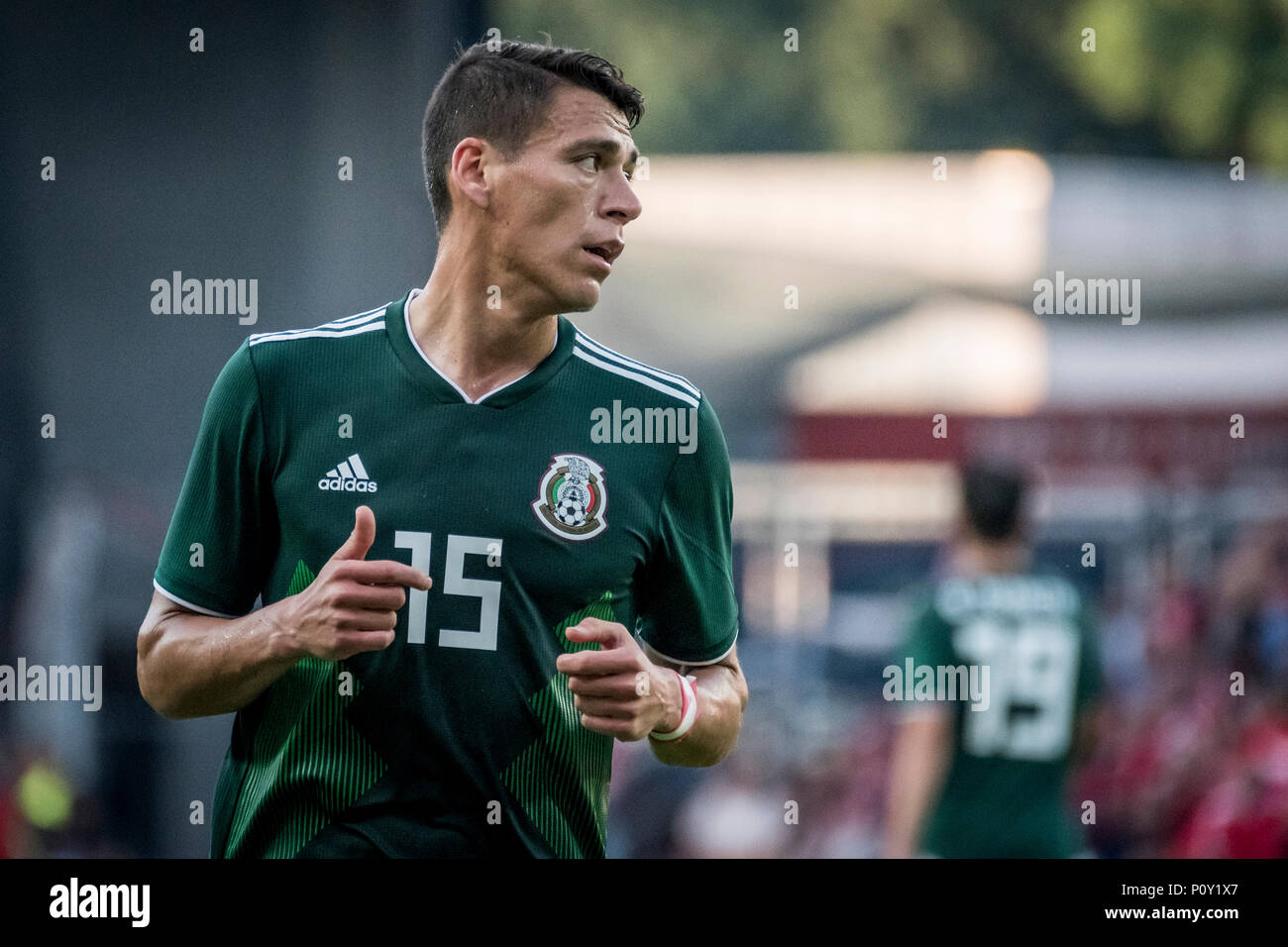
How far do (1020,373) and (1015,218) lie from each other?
50.6 inches

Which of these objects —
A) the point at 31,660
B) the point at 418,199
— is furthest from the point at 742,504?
the point at 418,199

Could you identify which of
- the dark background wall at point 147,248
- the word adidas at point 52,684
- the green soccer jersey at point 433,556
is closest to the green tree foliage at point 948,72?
the dark background wall at point 147,248

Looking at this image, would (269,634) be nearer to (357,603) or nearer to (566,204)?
(357,603)

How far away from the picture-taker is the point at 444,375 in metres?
3.09

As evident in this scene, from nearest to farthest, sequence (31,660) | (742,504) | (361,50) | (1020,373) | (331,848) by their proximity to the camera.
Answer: (331,848)
(361,50)
(31,660)
(742,504)
(1020,373)

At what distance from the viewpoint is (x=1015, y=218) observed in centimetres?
1231

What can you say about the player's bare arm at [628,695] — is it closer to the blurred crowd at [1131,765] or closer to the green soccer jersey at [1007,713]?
the green soccer jersey at [1007,713]

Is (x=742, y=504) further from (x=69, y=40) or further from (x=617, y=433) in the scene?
(x=617, y=433)

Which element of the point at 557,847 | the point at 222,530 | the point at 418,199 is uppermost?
the point at 418,199

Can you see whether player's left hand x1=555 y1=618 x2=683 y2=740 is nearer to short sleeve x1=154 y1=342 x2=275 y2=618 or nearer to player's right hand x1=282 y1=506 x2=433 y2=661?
player's right hand x1=282 y1=506 x2=433 y2=661

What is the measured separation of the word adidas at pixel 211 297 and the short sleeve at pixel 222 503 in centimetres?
262

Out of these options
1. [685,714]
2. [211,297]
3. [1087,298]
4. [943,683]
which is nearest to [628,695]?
[685,714]

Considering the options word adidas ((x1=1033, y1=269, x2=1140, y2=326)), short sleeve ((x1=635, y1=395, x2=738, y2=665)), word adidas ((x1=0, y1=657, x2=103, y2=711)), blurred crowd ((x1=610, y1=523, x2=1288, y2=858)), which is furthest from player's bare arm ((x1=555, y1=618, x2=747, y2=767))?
word adidas ((x1=1033, y1=269, x2=1140, y2=326))
